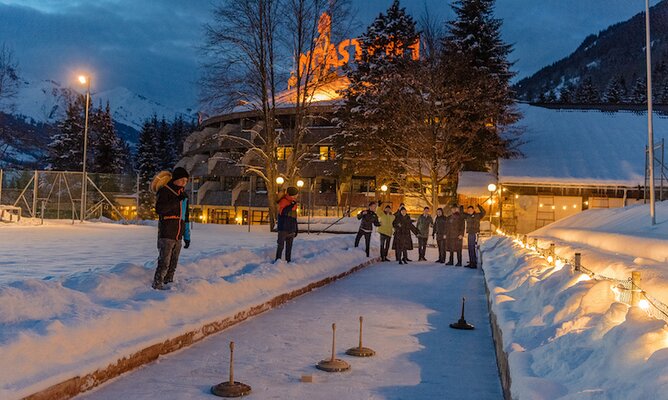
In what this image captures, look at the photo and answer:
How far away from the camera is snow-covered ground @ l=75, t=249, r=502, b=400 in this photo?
5.31 m

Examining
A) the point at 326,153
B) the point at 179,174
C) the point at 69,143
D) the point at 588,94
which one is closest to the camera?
the point at 179,174

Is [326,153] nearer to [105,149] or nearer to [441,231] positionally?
[105,149]

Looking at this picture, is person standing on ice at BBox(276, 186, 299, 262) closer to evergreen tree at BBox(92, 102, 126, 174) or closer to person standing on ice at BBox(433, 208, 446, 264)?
person standing on ice at BBox(433, 208, 446, 264)

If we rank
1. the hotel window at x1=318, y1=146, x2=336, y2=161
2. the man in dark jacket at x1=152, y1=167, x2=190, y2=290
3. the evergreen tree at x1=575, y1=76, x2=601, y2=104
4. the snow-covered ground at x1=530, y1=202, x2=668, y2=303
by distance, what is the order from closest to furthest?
1. the snow-covered ground at x1=530, y1=202, x2=668, y2=303
2. the man in dark jacket at x1=152, y1=167, x2=190, y2=290
3. the hotel window at x1=318, y1=146, x2=336, y2=161
4. the evergreen tree at x1=575, y1=76, x2=601, y2=104

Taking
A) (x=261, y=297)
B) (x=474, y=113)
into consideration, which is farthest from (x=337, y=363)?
(x=474, y=113)

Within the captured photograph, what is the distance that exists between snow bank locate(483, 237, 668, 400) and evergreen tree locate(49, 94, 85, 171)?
6485 centimetres

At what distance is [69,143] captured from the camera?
6412cm

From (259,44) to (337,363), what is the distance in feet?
86.2

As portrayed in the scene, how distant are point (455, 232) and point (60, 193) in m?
24.5

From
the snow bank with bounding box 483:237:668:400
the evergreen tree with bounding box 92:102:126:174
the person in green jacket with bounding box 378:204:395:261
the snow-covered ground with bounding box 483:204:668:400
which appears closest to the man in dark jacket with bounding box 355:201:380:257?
the person in green jacket with bounding box 378:204:395:261

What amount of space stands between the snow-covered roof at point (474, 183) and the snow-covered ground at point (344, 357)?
26.8m

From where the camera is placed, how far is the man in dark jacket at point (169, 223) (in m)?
7.81

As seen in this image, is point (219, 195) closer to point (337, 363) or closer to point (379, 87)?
point (379, 87)

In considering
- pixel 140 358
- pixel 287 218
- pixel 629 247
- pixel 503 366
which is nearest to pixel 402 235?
pixel 287 218
